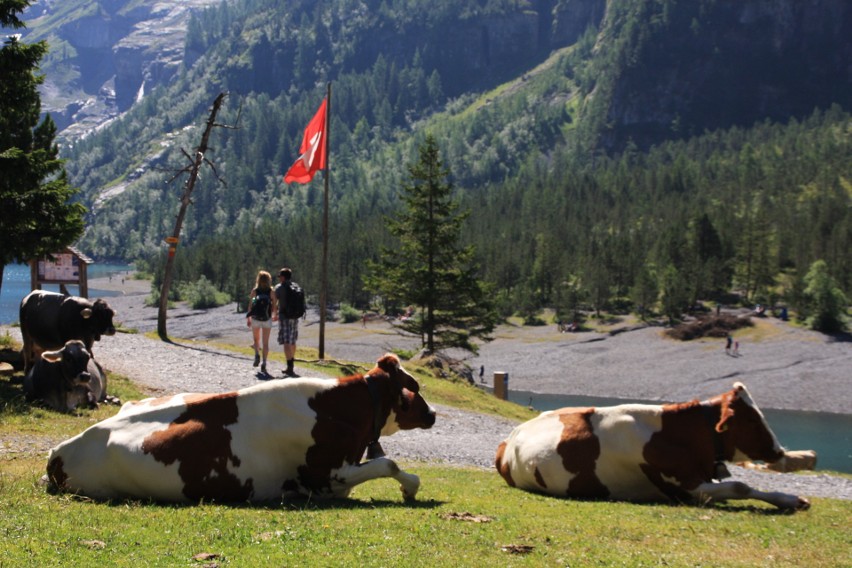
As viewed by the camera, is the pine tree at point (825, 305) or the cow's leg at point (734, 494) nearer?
the cow's leg at point (734, 494)

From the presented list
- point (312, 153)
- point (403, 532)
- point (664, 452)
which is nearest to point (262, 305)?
point (312, 153)

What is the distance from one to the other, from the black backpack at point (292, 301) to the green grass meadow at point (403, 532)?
40.9ft

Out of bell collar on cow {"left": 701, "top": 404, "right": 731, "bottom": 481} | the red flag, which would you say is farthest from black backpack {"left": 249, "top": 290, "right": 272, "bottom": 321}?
bell collar on cow {"left": 701, "top": 404, "right": 731, "bottom": 481}

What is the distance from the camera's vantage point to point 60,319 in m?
19.6

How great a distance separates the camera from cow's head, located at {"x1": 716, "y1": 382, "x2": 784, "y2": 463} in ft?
38.3

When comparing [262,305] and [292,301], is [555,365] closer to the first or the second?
[292,301]

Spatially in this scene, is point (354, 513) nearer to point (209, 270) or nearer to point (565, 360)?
point (565, 360)

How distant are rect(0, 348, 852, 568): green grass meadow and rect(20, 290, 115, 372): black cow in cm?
839

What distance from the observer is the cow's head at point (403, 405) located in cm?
1095

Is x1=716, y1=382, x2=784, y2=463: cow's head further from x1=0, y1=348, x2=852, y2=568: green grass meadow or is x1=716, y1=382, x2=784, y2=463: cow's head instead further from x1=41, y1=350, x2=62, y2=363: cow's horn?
x1=41, y1=350, x2=62, y2=363: cow's horn

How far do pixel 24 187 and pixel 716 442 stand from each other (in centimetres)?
1550

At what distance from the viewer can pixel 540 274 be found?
14612cm

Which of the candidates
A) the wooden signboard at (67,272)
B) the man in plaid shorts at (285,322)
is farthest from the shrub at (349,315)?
the man in plaid shorts at (285,322)

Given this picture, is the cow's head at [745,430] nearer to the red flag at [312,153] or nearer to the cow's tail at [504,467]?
the cow's tail at [504,467]
